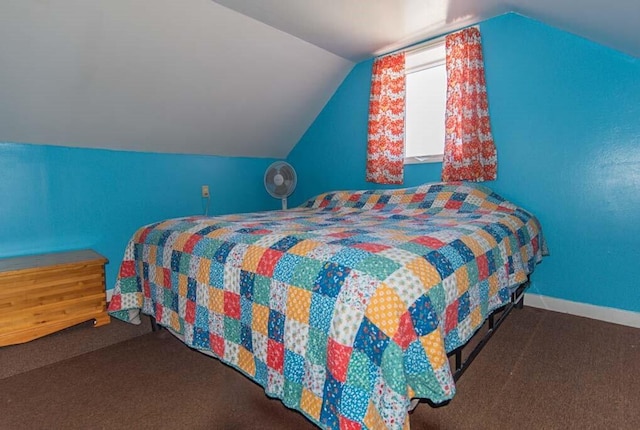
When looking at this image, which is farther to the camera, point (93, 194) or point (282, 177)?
point (282, 177)

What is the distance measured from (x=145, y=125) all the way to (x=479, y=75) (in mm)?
2836

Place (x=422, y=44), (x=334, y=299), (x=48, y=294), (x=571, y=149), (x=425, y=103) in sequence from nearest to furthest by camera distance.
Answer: (x=334, y=299)
(x=48, y=294)
(x=571, y=149)
(x=422, y=44)
(x=425, y=103)

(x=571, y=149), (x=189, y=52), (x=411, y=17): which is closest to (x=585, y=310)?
(x=571, y=149)

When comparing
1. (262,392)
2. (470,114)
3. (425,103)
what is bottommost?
(262,392)

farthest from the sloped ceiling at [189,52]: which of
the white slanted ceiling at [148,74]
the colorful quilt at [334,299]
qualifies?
the colorful quilt at [334,299]

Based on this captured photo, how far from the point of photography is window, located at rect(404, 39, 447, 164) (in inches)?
118

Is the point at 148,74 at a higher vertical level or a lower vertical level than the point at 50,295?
higher

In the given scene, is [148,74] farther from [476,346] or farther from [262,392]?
[476,346]

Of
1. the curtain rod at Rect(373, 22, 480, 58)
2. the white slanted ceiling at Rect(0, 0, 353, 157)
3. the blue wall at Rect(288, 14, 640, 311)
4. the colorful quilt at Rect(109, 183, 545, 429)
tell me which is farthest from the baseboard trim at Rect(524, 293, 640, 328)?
the white slanted ceiling at Rect(0, 0, 353, 157)

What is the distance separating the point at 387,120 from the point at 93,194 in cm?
273

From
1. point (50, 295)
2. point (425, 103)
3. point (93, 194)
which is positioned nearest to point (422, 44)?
point (425, 103)

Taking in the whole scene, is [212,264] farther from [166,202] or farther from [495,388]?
[166,202]

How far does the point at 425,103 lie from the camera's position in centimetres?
312

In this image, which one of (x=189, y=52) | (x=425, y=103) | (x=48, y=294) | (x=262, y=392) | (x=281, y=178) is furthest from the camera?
(x=281, y=178)
